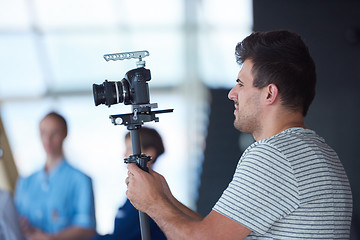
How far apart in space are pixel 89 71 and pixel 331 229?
3611 millimetres

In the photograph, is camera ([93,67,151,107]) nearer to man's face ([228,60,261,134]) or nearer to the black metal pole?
the black metal pole

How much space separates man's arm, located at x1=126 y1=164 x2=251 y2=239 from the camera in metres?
1.17

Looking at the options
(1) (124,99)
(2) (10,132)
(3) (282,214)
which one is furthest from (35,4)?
(3) (282,214)

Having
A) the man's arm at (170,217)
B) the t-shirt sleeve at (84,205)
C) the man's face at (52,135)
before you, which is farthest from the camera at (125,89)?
the man's face at (52,135)

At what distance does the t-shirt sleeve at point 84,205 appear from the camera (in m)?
2.65

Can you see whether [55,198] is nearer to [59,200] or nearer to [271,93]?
[59,200]

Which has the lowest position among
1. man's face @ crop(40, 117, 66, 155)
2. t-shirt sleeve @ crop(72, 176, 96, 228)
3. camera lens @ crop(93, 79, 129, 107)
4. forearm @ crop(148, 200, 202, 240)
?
t-shirt sleeve @ crop(72, 176, 96, 228)

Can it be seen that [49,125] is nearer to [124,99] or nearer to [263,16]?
[124,99]

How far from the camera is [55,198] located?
Result: 2.73 metres

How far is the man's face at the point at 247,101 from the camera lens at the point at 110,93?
337mm

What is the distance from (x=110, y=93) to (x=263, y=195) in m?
0.48

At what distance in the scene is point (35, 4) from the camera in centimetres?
448

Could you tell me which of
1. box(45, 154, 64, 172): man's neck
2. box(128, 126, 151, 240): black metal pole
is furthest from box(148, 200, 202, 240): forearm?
box(45, 154, 64, 172): man's neck

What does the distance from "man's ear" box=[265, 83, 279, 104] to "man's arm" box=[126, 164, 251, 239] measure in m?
0.36
